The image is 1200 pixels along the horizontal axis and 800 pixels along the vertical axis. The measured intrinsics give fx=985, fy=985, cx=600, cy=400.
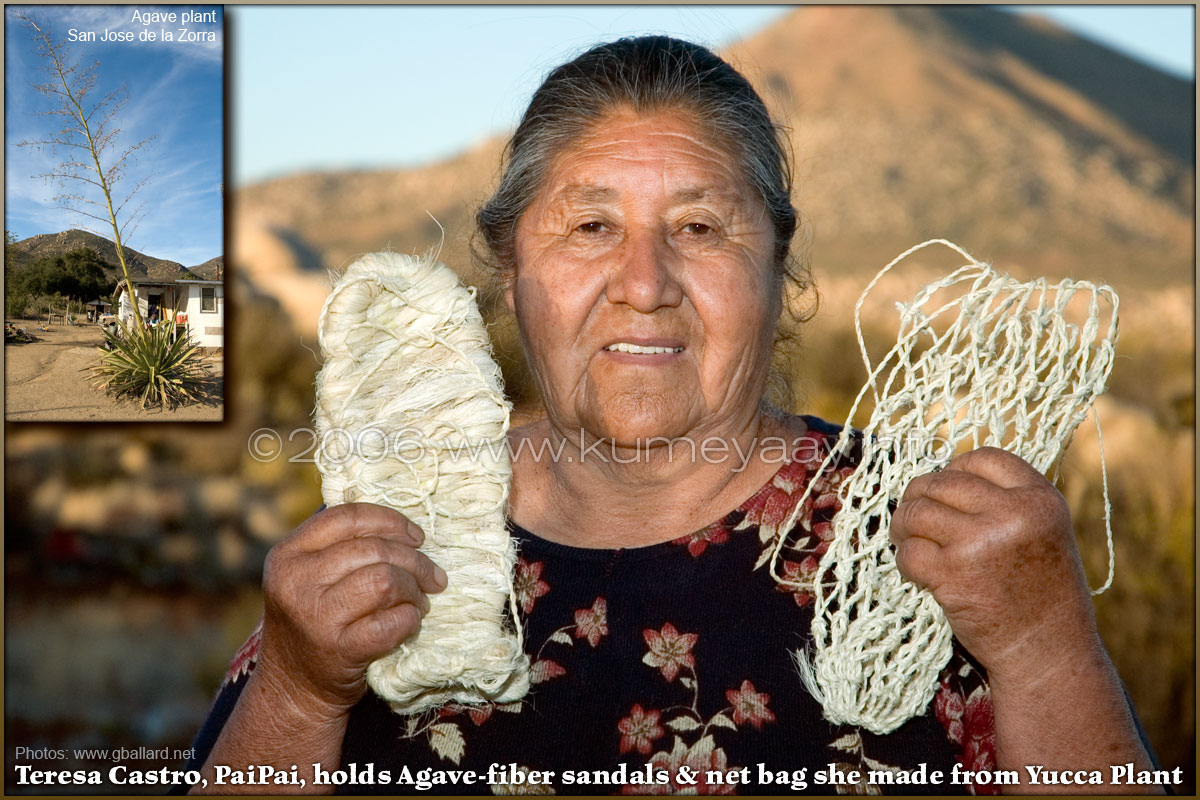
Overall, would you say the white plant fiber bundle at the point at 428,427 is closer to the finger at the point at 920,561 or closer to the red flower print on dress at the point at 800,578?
the red flower print on dress at the point at 800,578

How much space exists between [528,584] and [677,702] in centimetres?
44

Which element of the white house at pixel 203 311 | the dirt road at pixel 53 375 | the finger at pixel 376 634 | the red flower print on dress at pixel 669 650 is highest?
the white house at pixel 203 311

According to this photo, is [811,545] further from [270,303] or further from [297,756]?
[270,303]

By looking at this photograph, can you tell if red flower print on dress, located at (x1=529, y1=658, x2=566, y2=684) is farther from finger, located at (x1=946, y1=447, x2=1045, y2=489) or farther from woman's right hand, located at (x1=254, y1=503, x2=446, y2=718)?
finger, located at (x1=946, y1=447, x2=1045, y2=489)

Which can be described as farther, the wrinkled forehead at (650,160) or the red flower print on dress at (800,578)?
the wrinkled forehead at (650,160)

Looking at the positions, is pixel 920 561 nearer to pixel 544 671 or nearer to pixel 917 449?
pixel 917 449

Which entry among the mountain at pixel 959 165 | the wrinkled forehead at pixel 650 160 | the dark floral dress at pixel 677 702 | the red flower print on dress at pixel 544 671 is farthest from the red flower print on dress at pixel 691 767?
the mountain at pixel 959 165

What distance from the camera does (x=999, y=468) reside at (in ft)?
5.62

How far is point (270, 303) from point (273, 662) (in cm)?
551

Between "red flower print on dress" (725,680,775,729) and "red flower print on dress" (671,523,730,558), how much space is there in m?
0.31

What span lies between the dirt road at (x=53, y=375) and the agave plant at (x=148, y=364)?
1.6 inches

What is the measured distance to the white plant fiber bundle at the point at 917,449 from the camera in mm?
1893

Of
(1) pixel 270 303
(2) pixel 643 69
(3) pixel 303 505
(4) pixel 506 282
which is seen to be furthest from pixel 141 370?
(1) pixel 270 303

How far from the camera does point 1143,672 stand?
4.66 meters
